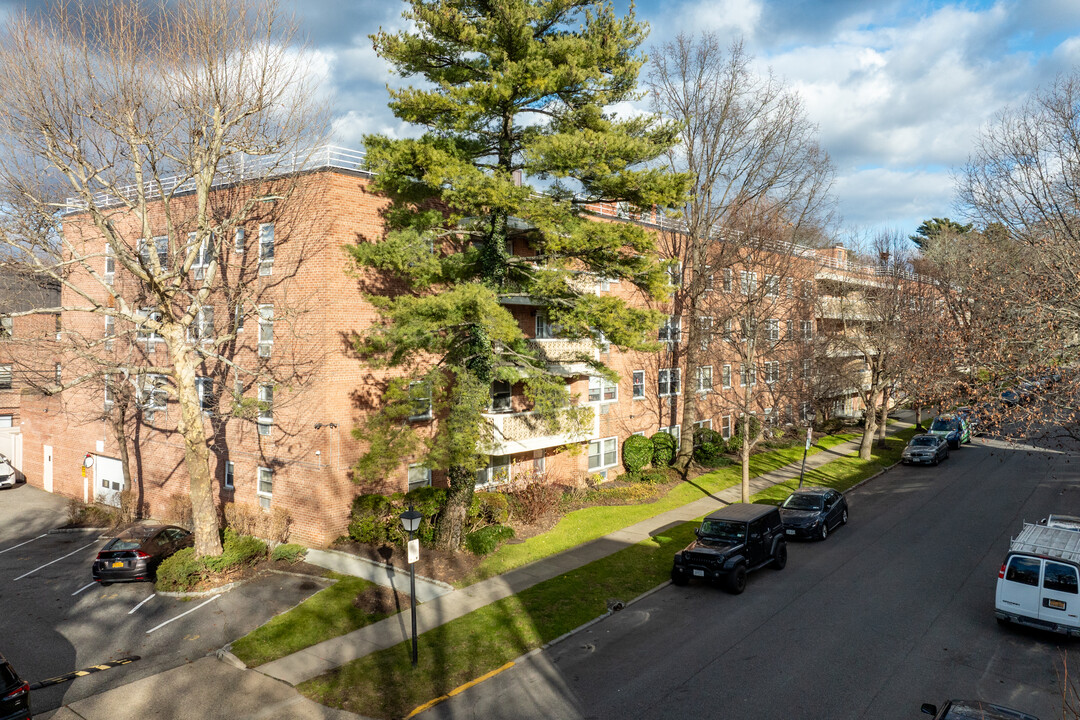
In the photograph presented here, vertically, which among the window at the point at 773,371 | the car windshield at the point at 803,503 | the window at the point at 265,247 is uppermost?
the window at the point at 265,247

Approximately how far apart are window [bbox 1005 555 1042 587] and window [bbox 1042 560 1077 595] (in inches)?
5.9

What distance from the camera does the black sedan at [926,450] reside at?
1315 inches

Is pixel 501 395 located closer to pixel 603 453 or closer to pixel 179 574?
pixel 603 453

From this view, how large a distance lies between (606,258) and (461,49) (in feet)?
21.2

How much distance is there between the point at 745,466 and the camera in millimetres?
24266

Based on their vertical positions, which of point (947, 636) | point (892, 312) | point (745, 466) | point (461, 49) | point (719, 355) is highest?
point (461, 49)

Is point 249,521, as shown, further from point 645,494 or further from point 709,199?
point 709,199

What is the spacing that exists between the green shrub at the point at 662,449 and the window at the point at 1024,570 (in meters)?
16.8

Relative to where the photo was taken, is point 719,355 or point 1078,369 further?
point 719,355

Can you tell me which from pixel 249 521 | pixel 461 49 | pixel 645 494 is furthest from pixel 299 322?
pixel 645 494

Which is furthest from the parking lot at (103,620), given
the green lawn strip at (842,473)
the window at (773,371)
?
the window at (773,371)

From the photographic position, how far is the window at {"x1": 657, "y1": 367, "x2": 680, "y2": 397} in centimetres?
3225

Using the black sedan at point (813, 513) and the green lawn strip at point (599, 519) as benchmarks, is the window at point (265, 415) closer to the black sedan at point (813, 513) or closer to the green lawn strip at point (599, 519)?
the green lawn strip at point (599, 519)

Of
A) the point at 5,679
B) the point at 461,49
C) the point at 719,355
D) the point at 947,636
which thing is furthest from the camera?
the point at 719,355
